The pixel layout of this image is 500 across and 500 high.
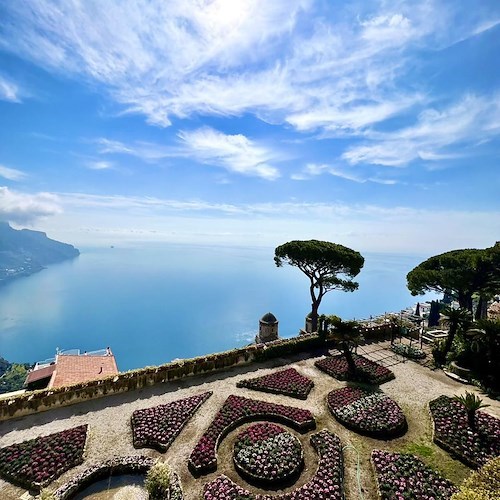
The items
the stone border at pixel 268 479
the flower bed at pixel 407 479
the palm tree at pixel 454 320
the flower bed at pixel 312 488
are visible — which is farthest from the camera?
the palm tree at pixel 454 320

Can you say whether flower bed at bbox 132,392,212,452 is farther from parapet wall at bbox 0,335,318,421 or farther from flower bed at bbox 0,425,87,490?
parapet wall at bbox 0,335,318,421

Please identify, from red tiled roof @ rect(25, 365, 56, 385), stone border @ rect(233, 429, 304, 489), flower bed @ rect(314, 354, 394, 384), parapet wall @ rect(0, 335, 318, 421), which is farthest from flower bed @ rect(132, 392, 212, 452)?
red tiled roof @ rect(25, 365, 56, 385)

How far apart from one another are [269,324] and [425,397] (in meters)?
18.3

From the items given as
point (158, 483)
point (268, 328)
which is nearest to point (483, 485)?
point (158, 483)

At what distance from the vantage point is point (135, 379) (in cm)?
2059

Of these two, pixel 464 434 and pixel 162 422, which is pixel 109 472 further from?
pixel 464 434

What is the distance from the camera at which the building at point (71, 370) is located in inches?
896

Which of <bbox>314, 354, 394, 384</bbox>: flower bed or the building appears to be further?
the building

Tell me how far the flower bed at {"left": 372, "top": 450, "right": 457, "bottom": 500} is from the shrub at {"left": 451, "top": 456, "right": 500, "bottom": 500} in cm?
142

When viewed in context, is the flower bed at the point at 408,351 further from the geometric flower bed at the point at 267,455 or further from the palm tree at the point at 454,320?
the geometric flower bed at the point at 267,455

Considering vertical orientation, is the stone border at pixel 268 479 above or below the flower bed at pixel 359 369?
below

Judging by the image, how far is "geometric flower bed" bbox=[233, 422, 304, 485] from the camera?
13117 millimetres

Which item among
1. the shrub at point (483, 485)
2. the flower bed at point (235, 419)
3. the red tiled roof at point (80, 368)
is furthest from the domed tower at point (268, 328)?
the shrub at point (483, 485)

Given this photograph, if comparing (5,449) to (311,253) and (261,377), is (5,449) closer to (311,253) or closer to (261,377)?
(261,377)
